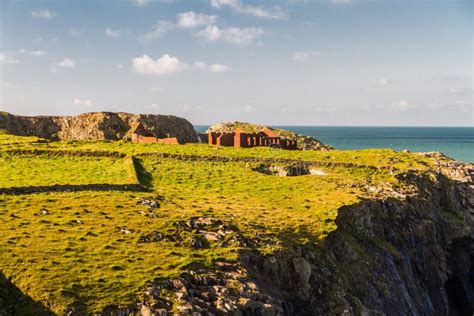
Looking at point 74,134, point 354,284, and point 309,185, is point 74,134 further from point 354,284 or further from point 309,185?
point 354,284

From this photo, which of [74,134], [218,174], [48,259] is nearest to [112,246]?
[48,259]

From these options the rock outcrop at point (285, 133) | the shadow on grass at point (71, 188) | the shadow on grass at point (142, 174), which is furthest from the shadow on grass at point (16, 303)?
the rock outcrop at point (285, 133)

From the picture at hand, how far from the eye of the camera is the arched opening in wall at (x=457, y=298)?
58.9 m

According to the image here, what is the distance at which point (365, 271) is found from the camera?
41.7 meters

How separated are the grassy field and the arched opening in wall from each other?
15.5 metres

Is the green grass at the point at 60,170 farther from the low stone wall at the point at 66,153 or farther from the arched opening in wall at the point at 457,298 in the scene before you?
the arched opening in wall at the point at 457,298

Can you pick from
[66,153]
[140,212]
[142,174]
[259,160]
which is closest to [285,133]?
[259,160]

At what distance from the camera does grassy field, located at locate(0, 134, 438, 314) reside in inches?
1162

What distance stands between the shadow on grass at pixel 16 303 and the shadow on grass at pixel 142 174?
27.0 m

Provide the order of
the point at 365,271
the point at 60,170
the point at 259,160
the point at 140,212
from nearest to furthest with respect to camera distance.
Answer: the point at 365,271 < the point at 140,212 < the point at 60,170 < the point at 259,160

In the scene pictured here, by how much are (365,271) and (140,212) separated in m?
21.1

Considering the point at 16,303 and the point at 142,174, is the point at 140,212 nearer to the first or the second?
the point at 16,303

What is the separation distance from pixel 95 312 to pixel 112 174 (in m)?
33.2

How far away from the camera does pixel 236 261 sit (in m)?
34.1
